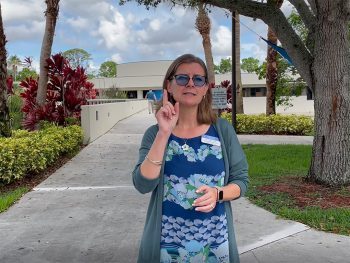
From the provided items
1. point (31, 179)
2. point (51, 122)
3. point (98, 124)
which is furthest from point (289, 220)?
point (98, 124)

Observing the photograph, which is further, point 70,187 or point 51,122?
point 51,122

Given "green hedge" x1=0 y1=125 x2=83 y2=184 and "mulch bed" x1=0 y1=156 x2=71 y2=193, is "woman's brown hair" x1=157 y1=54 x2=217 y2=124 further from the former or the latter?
"mulch bed" x1=0 y1=156 x2=71 y2=193

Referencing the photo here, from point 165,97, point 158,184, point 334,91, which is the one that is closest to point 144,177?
point 158,184

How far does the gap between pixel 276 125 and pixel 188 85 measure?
15506 mm

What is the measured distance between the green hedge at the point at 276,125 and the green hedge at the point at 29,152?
8064mm

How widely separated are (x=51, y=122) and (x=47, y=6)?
3.47 metres

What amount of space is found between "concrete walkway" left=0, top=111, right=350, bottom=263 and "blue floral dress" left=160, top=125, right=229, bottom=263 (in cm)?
233

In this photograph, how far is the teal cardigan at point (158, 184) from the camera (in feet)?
7.72

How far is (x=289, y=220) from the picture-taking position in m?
5.83

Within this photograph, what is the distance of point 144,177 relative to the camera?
2268 millimetres

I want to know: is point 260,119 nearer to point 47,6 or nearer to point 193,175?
point 47,6

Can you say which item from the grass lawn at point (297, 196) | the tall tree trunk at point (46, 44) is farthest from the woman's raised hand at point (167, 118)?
the tall tree trunk at point (46, 44)

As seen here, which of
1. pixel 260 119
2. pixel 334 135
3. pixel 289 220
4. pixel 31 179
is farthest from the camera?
pixel 260 119

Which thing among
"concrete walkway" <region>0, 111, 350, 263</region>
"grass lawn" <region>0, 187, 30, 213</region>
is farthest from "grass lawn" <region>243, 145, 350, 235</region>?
"grass lawn" <region>0, 187, 30, 213</region>
